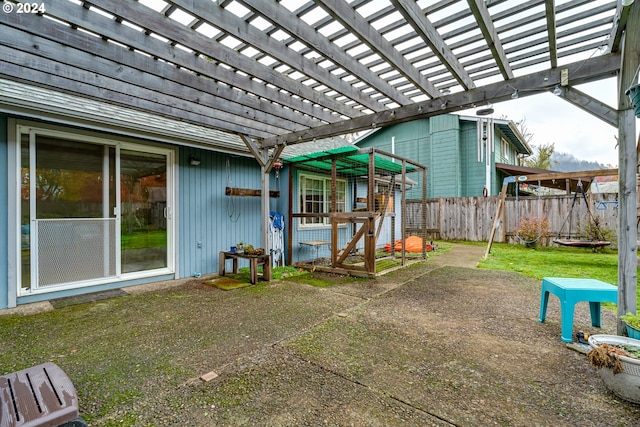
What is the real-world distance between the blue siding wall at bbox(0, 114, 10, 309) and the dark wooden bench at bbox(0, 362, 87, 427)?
3.15m

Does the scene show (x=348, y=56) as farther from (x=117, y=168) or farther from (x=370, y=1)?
(x=117, y=168)

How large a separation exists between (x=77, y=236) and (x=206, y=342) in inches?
119

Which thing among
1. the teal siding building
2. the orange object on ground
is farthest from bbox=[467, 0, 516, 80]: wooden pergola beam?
the teal siding building

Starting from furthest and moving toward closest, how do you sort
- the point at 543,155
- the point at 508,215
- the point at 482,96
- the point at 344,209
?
the point at 543,155, the point at 508,215, the point at 344,209, the point at 482,96

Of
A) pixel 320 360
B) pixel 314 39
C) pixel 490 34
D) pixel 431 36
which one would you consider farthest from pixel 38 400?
pixel 490 34

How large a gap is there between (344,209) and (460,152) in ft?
24.3

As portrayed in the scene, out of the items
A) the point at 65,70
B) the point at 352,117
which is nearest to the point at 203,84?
the point at 65,70

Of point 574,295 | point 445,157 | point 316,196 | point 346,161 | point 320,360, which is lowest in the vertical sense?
point 320,360

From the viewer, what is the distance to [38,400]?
1.38 m

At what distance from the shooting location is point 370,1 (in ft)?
7.32

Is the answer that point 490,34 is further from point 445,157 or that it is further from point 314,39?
point 445,157

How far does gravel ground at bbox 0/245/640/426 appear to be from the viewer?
5.94 ft

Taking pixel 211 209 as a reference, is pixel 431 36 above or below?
above

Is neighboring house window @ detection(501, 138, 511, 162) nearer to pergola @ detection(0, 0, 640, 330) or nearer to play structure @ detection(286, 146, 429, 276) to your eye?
play structure @ detection(286, 146, 429, 276)
